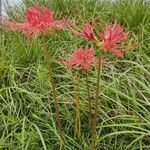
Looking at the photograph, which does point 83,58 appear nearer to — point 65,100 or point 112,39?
point 112,39

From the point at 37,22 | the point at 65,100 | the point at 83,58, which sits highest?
the point at 37,22

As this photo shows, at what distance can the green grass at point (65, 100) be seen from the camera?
1.89 metres

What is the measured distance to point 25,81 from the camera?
245cm

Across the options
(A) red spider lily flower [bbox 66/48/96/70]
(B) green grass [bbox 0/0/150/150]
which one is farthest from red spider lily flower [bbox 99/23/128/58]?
(B) green grass [bbox 0/0/150/150]

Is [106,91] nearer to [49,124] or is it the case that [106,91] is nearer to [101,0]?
[49,124]

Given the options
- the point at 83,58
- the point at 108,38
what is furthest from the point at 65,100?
the point at 108,38

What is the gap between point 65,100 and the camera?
2100 mm

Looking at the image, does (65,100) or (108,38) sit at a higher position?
(108,38)

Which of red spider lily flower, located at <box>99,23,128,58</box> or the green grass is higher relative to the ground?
red spider lily flower, located at <box>99,23,128,58</box>

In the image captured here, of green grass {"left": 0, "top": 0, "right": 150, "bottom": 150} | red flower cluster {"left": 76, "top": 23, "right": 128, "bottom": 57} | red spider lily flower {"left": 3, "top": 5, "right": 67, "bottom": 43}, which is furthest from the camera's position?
green grass {"left": 0, "top": 0, "right": 150, "bottom": 150}

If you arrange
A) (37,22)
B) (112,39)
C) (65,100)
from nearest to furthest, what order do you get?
1. (112,39)
2. (37,22)
3. (65,100)

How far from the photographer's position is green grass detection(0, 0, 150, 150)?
1890mm

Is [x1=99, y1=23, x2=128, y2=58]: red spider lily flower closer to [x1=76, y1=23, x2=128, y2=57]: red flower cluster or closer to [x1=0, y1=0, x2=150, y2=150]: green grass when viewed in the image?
[x1=76, y1=23, x2=128, y2=57]: red flower cluster

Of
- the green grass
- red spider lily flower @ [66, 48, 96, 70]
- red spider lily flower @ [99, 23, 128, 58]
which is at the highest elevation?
red spider lily flower @ [99, 23, 128, 58]
